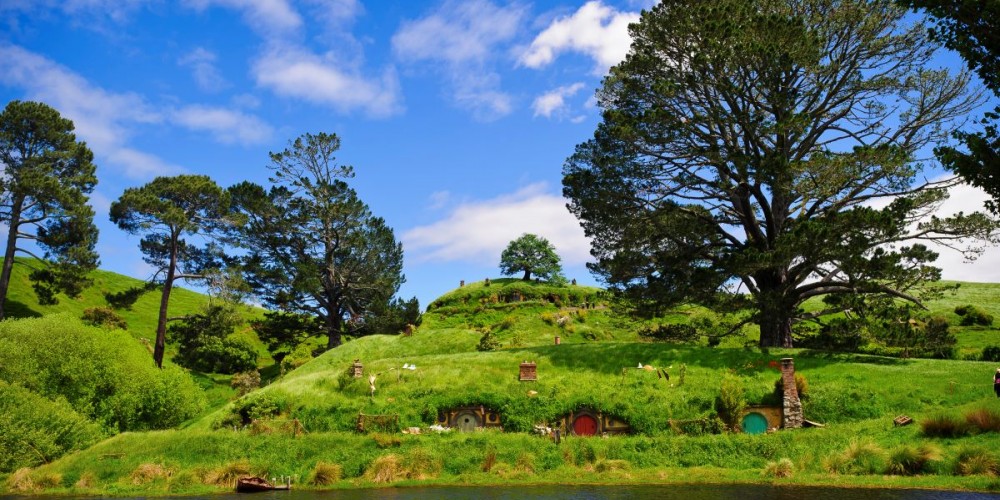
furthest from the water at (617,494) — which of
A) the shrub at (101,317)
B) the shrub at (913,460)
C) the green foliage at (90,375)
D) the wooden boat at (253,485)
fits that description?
the shrub at (101,317)

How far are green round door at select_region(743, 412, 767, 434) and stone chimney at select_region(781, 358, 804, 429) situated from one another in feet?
2.84

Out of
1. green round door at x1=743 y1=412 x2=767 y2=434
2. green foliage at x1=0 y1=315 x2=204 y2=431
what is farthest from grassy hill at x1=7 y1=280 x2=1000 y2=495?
green foliage at x1=0 y1=315 x2=204 y2=431

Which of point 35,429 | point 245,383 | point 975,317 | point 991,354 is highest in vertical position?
point 975,317

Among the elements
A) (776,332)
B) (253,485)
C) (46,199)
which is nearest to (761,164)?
(776,332)

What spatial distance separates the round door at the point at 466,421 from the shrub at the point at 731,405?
11.8 meters

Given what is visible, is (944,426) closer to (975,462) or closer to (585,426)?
(975,462)

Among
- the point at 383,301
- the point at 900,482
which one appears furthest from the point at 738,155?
the point at 383,301

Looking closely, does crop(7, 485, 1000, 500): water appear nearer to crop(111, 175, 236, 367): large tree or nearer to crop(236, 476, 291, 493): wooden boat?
crop(236, 476, 291, 493): wooden boat

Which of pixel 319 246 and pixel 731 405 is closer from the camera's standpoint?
pixel 731 405

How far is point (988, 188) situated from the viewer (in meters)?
20.8

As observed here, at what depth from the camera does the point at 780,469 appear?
83.0 feet

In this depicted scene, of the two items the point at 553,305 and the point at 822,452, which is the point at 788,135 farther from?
the point at 553,305

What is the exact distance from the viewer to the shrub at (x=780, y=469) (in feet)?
82.6

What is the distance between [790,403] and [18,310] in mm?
62202
